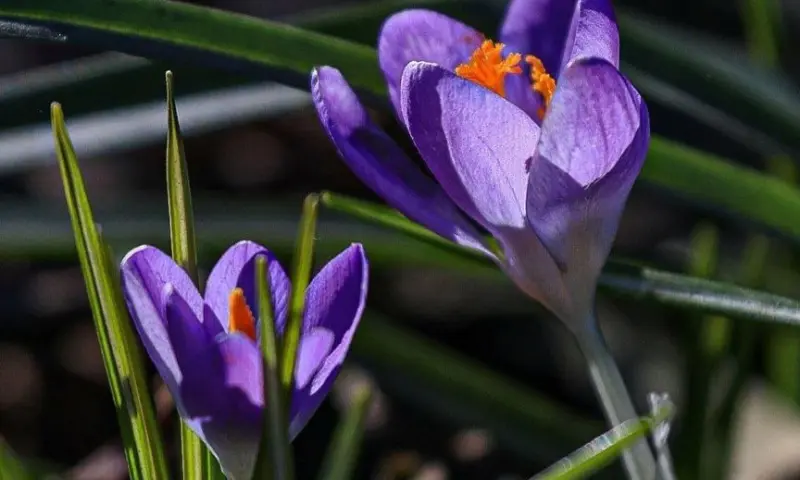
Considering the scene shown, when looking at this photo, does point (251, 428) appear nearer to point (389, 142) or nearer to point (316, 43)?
point (389, 142)

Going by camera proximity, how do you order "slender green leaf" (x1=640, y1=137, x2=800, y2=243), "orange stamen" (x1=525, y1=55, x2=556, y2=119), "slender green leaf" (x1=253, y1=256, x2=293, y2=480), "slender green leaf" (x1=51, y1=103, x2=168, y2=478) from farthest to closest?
"slender green leaf" (x1=640, y1=137, x2=800, y2=243)
"orange stamen" (x1=525, y1=55, x2=556, y2=119)
"slender green leaf" (x1=51, y1=103, x2=168, y2=478)
"slender green leaf" (x1=253, y1=256, x2=293, y2=480)

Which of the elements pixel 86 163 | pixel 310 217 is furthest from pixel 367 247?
pixel 86 163

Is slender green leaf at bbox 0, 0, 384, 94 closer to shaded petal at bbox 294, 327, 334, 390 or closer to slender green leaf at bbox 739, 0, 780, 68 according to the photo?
shaded petal at bbox 294, 327, 334, 390

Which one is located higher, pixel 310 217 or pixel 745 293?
pixel 310 217

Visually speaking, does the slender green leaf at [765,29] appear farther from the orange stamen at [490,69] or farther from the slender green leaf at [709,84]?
the orange stamen at [490,69]

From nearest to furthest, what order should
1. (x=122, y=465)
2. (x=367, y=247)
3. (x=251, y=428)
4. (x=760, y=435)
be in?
1. (x=251, y=428)
2. (x=367, y=247)
3. (x=122, y=465)
4. (x=760, y=435)

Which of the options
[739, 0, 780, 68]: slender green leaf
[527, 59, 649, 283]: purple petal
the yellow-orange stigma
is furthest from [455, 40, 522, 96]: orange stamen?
[739, 0, 780, 68]: slender green leaf

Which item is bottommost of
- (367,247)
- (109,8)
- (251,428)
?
(367,247)

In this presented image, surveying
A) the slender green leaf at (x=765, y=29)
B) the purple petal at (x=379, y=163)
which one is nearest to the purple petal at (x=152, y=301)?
the purple petal at (x=379, y=163)
